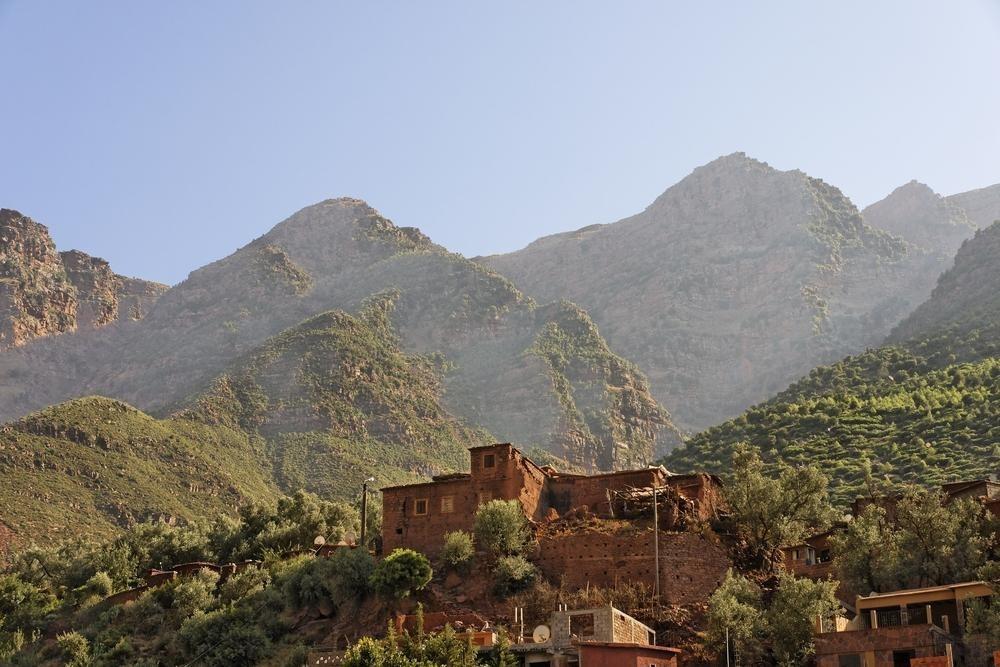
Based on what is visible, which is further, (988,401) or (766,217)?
(766,217)

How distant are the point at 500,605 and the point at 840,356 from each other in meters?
115

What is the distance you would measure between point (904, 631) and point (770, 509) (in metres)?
12.7

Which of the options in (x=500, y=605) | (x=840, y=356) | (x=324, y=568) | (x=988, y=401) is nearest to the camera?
(x=500, y=605)

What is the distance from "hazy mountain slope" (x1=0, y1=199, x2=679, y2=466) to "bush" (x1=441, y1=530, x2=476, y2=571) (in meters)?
83.8

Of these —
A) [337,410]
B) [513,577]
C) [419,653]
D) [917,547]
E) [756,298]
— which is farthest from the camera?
[756,298]

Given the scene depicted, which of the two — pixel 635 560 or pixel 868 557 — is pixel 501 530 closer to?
pixel 635 560

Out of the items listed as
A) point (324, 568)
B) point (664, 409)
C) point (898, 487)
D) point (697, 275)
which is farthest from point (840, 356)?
point (324, 568)

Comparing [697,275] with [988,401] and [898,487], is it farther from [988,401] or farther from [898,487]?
[898,487]

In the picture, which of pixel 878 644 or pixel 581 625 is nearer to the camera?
pixel 878 644

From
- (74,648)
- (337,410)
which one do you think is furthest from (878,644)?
(337,410)

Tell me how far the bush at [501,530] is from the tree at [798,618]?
11.9 metres

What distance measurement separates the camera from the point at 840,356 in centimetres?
15562

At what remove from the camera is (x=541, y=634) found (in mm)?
43562

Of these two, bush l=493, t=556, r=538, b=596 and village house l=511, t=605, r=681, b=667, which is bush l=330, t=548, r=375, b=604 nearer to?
bush l=493, t=556, r=538, b=596
